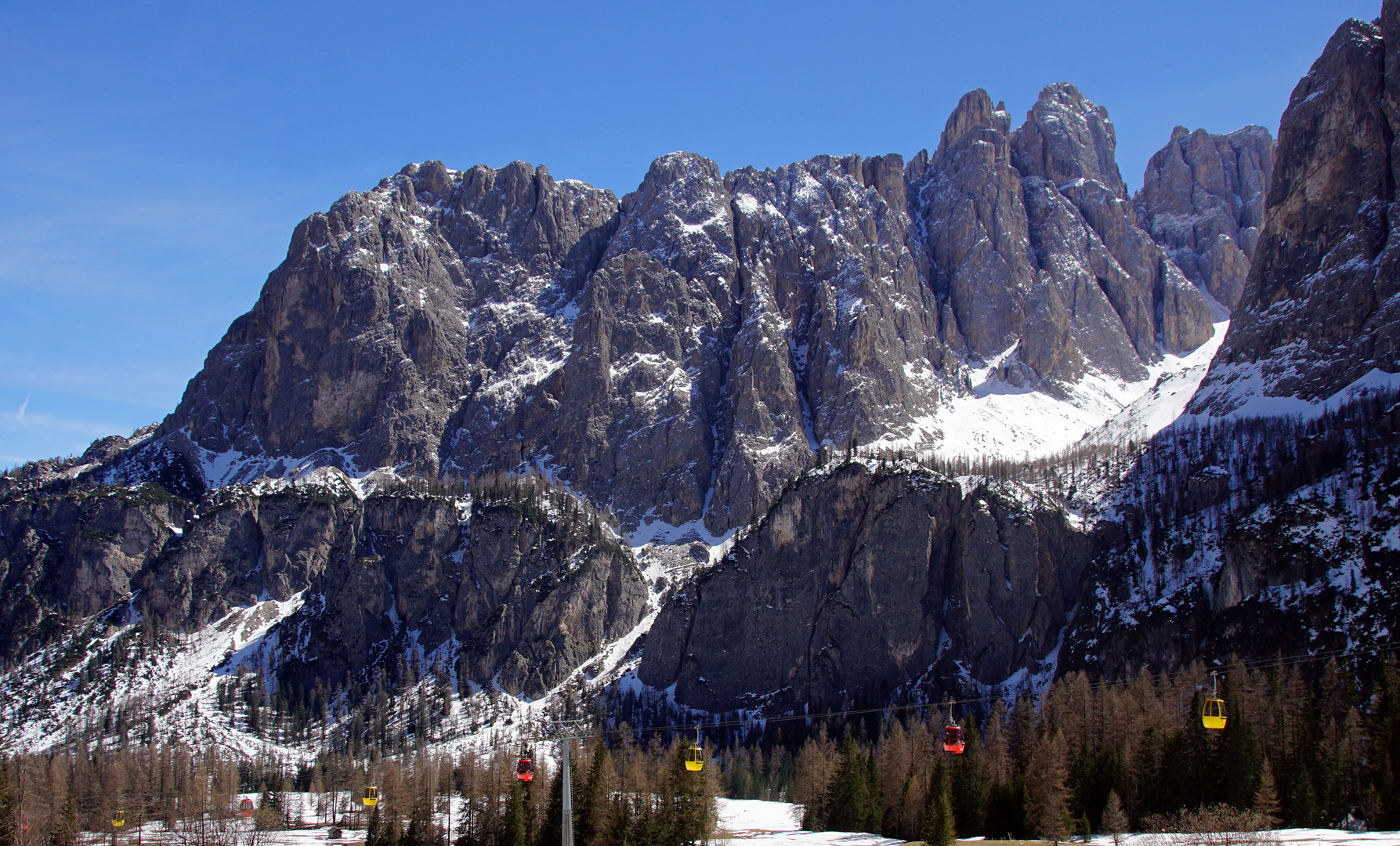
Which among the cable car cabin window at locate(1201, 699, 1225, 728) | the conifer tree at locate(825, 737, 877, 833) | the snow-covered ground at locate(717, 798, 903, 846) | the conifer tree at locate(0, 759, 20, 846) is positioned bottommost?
the snow-covered ground at locate(717, 798, 903, 846)

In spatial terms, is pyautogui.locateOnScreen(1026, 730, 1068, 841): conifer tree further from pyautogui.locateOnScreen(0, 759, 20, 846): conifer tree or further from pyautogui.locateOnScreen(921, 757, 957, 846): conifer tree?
pyautogui.locateOnScreen(0, 759, 20, 846): conifer tree

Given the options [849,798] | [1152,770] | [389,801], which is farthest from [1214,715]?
[389,801]

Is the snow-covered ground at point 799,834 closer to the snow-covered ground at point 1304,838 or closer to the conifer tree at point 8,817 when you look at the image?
the snow-covered ground at point 1304,838

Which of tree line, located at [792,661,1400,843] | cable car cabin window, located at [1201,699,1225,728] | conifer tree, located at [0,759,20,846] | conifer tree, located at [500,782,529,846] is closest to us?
cable car cabin window, located at [1201,699,1225,728]

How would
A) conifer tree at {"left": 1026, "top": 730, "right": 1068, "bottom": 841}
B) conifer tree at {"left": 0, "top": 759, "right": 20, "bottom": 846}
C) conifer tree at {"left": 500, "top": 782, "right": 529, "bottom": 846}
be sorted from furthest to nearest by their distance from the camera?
conifer tree at {"left": 500, "top": 782, "right": 529, "bottom": 846} → conifer tree at {"left": 0, "top": 759, "right": 20, "bottom": 846} → conifer tree at {"left": 1026, "top": 730, "right": 1068, "bottom": 841}

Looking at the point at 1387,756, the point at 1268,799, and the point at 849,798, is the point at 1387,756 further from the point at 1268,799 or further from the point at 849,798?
the point at 849,798

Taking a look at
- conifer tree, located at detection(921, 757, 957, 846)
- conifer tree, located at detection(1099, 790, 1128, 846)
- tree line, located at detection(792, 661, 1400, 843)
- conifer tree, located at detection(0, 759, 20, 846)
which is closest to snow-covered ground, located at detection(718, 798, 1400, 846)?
conifer tree, located at detection(1099, 790, 1128, 846)

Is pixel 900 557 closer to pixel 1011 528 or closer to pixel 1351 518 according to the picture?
pixel 1011 528

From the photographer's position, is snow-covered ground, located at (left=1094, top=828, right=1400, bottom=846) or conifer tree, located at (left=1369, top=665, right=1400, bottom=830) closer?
snow-covered ground, located at (left=1094, top=828, right=1400, bottom=846)

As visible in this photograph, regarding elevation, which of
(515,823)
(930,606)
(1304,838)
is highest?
(930,606)

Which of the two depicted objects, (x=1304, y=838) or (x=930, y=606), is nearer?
(x=1304, y=838)

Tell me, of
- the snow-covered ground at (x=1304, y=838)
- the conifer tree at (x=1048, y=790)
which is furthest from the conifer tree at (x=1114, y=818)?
the conifer tree at (x=1048, y=790)

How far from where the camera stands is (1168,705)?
108m

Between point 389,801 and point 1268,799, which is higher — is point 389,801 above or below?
below
